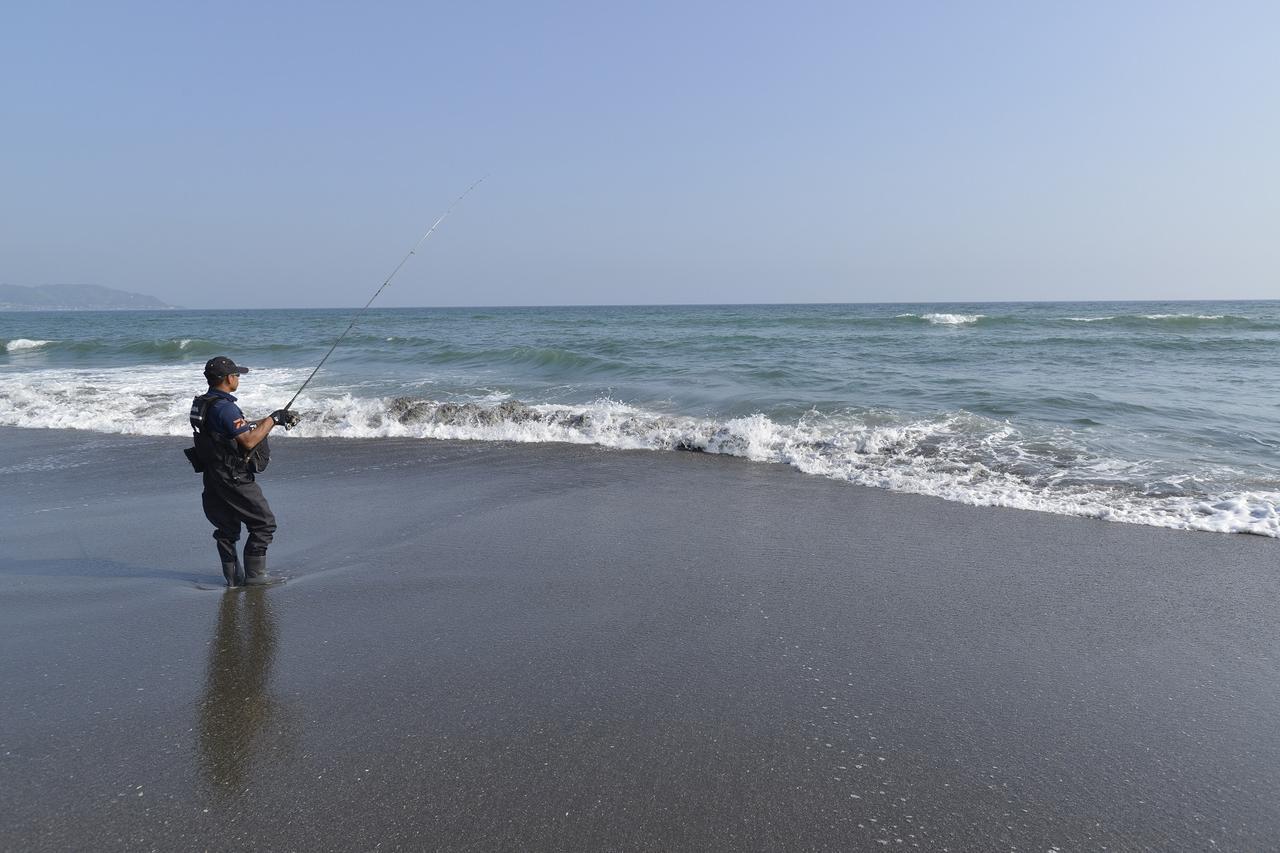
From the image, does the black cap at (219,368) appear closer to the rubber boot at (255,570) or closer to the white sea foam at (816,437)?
the rubber boot at (255,570)

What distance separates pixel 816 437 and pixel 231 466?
6.84m

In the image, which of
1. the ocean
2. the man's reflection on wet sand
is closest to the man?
the man's reflection on wet sand

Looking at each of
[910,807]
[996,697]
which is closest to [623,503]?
[996,697]

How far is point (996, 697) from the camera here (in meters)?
3.31

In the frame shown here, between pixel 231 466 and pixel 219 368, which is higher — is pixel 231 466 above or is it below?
below

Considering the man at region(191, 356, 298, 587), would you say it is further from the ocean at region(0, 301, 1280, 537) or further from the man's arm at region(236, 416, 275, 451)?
the ocean at region(0, 301, 1280, 537)

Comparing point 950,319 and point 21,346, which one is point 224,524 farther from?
point 950,319

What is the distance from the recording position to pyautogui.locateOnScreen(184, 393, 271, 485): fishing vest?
4.29m

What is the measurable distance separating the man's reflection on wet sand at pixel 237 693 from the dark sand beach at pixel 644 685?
0.6 inches

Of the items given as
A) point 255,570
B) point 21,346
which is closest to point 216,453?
point 255,570

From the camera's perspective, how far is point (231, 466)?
14.3 ft

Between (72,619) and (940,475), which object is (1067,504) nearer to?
(940,475)

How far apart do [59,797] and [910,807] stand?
117 inches

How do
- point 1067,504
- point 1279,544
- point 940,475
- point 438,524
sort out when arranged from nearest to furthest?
point 1279,544, point 438,524, point 1067,504, point 940,475
